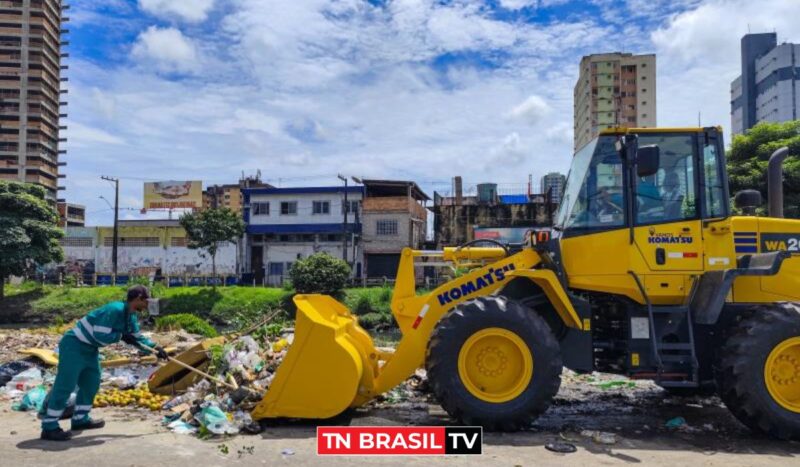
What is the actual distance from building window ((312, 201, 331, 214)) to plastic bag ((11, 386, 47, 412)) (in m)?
37.1

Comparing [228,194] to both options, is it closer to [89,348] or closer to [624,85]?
[624,85]

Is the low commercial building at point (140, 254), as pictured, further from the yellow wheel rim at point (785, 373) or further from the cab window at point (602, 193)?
the yellow wheel rim at point (785, 373)

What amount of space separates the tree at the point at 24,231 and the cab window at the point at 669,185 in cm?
3066

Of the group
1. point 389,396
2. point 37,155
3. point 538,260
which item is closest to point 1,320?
point 389,396

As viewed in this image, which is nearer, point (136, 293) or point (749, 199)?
point (136, 293)

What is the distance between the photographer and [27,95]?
79312 mm

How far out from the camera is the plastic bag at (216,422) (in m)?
5.71

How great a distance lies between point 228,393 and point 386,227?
3622 cm

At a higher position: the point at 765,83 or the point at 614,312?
the point at 765,83

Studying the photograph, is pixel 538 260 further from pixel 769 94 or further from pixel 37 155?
pixel 769 94

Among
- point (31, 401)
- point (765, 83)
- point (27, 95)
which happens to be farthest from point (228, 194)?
point (31, 401)

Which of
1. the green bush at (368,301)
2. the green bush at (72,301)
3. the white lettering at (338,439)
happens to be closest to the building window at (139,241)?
the green bush at (72,301)

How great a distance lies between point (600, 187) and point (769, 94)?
3751 inches

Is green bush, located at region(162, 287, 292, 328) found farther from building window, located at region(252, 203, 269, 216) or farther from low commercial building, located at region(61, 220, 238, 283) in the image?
building window, located at region(252, 203, 269, 216)
